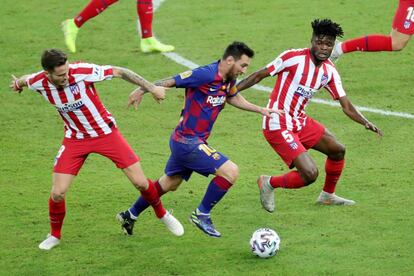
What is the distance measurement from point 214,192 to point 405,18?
4.69 metres

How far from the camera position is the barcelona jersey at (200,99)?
10195 mm

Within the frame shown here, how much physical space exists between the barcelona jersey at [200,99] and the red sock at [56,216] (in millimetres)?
1325

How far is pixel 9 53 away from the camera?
1695cm

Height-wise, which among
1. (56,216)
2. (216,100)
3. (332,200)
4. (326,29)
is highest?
(326,29)

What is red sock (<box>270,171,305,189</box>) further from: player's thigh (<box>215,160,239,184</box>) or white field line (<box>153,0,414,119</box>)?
white field line (<box>153,0,414,119</box>)

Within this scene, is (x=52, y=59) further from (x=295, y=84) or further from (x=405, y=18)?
(x=405, y=18)

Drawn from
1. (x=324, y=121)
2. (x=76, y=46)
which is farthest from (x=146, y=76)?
(x=324, y=121)

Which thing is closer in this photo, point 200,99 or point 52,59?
point 52,59

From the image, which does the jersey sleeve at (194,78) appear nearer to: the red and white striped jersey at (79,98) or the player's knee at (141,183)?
the red and white striped jersey at (79,98)

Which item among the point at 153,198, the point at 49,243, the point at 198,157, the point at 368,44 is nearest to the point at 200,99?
the point at 198,157

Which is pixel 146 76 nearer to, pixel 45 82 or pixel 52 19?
pixel 52 19

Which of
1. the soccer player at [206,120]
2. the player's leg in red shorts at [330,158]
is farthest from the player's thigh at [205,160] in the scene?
the player's leg in red shorts at [330,158]

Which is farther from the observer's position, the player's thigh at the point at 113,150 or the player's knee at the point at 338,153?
the player's knee at the point at 338,153

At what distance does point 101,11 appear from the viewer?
16.5 m
